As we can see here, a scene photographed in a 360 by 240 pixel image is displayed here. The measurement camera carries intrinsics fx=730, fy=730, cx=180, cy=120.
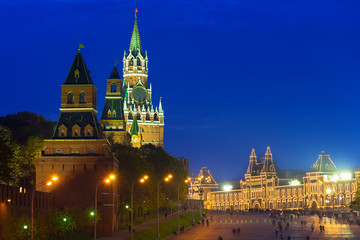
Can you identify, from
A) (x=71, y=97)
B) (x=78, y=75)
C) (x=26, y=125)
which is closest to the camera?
(x=71, y=97)

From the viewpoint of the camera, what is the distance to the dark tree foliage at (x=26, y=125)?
12556cm

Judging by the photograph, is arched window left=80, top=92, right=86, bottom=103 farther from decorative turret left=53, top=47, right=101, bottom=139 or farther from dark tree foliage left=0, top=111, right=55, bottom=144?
dark tree foliage left=0, top=111, right=55, bottom=144

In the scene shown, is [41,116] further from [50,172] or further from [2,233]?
[2,233]

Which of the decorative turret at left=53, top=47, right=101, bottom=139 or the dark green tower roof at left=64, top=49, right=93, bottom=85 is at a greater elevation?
the dark green tower roof at left=64, top=49, right=93, bottom=85

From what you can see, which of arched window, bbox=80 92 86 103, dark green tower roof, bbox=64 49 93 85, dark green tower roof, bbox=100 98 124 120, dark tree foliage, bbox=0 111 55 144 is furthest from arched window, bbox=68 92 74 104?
dark green tower roof, bbox=100 98 124 120

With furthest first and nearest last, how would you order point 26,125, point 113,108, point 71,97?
point 113,108
point 26,125
point 71,97

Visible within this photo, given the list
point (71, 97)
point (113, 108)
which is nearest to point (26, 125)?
point (113, 108)

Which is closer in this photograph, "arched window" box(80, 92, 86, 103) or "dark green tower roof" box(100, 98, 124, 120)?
"arched window" box(80, 92, 86, 103)

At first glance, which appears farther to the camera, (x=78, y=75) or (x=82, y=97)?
(x=78, y=75)

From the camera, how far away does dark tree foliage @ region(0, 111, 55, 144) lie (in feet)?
412

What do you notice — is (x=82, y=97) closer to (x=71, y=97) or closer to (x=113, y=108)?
(x=71, y=97)

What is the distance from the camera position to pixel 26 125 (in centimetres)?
13550

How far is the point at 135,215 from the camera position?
135 metres

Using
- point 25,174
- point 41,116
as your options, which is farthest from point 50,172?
point 41,116
